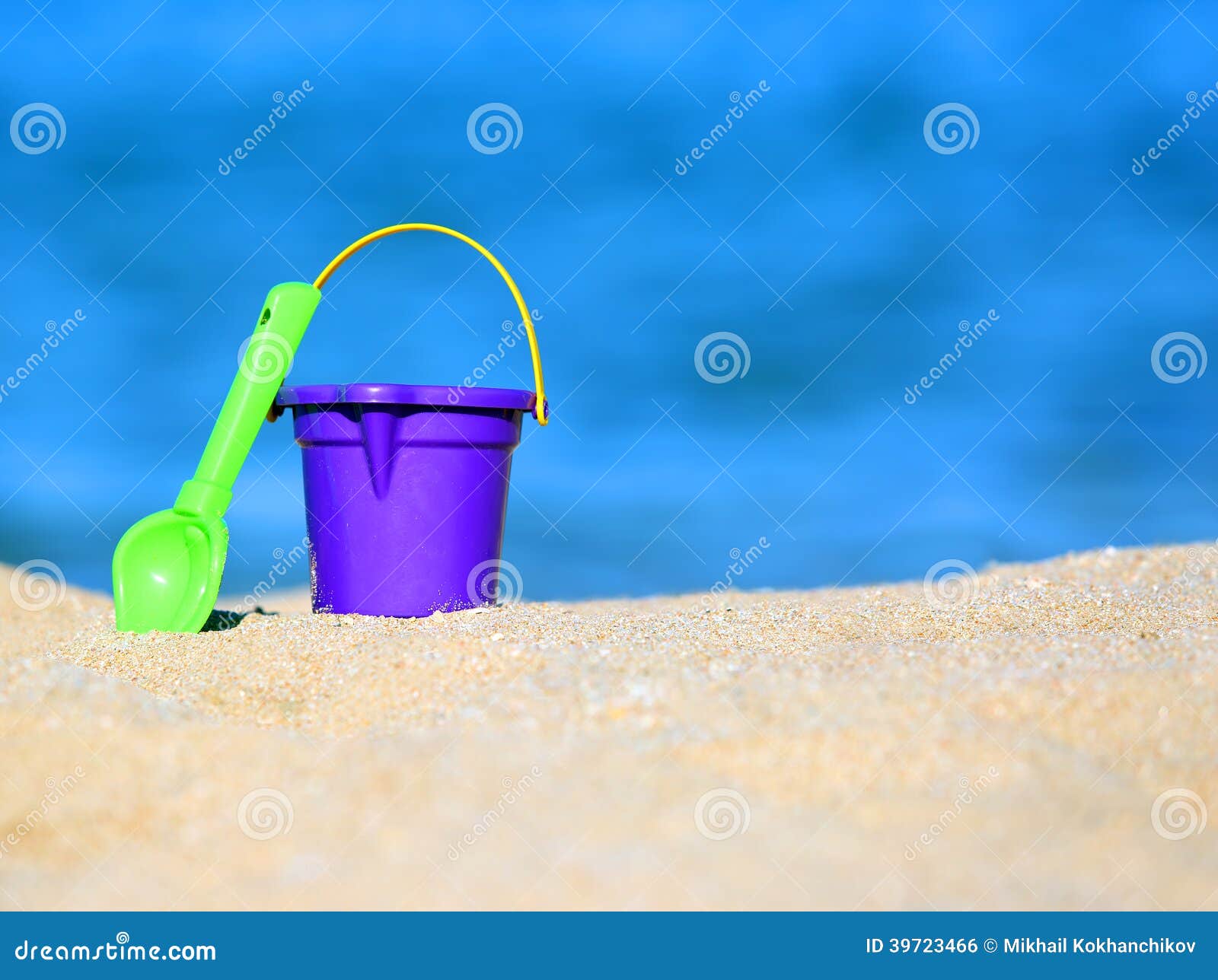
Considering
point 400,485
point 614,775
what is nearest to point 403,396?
point 400,485

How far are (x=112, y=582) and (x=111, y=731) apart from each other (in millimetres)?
1240

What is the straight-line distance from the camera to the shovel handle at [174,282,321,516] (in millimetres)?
3393

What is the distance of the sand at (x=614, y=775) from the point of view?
1.62m

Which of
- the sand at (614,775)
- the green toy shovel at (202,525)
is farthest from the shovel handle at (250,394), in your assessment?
the sand at (614,775)

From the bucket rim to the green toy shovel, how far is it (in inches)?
4.0

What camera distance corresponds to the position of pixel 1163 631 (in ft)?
10.2

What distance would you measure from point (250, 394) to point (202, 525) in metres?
0.42

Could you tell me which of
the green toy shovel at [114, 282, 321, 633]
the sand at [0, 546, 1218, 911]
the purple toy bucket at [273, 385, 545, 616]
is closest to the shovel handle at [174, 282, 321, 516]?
the green toy shovel at [114, 282, 321, 633]

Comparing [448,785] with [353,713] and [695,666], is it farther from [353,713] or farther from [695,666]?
[695,666]

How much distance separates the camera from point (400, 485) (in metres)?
3.44

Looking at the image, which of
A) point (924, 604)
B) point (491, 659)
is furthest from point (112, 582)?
point (924, 604)

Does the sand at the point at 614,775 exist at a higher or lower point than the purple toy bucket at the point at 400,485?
lower

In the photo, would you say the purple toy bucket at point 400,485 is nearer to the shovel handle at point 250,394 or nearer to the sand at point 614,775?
the shovel handle at point 250,394

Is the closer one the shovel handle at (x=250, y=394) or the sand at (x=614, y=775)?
the sand at (x=614, y=775)
